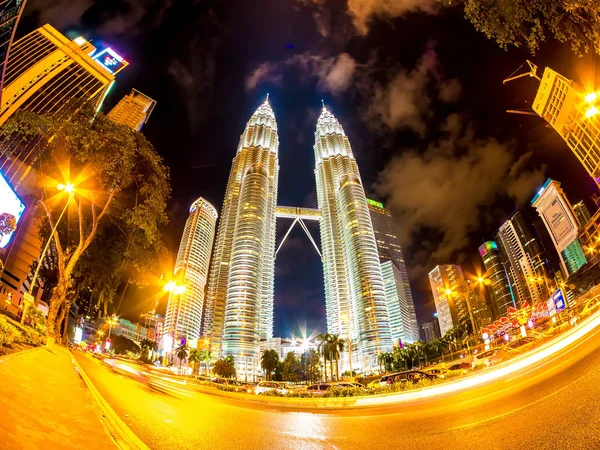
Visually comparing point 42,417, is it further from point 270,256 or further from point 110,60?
point 270,256

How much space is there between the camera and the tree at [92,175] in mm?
14883

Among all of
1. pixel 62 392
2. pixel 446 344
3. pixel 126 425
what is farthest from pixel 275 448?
pixel 446 344

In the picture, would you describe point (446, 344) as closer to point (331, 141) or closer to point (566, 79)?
point (566, 79)

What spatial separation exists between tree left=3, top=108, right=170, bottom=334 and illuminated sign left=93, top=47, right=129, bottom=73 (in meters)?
81.2

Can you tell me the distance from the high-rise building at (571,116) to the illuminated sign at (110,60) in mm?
128375

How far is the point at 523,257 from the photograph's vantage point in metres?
178

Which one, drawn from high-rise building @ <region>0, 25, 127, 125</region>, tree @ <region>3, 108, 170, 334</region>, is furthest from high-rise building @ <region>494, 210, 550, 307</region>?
high-rise building @ <region>0, 25, 127, 125</region>

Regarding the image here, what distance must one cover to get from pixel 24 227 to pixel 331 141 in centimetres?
13956

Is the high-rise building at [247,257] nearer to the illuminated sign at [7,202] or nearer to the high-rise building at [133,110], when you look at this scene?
the high-rise building at [133,110]

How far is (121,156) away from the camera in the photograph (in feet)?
51.8

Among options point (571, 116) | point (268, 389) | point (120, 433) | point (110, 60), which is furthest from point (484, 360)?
point (571, 116)

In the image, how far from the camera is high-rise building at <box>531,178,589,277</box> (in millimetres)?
119875

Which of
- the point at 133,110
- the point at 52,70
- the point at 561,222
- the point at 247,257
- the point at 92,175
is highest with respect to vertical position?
the point at 133,110

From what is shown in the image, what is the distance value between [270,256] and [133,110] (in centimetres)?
9217
